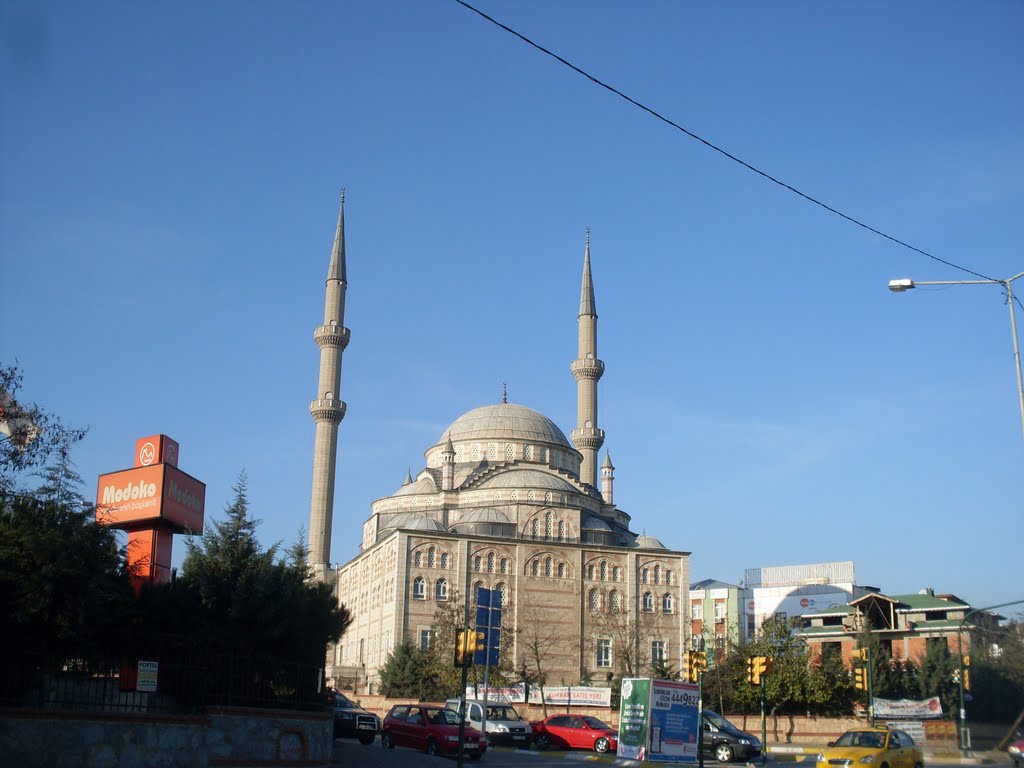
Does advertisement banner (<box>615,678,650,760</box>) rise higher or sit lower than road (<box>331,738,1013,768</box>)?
higher

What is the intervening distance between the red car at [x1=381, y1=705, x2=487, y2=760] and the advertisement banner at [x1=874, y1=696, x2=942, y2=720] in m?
18.2

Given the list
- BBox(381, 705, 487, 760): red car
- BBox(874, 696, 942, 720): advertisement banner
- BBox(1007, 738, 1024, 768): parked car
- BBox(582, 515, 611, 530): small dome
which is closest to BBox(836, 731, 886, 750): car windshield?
BBox(381, 705, 487, 760): red car

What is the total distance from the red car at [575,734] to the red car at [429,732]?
4.29m

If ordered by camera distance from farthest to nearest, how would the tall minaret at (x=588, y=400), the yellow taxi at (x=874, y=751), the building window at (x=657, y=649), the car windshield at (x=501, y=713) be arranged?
1. the tall minaret at (x=588, y=400)
2. the building window at (x=657, y=649)
3. the car windshield at (x=501, y=713)
4. the yellow taxi at (x=874, y=751)

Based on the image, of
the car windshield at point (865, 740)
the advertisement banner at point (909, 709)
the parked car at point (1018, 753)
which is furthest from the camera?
the advertisement banner at point (909, 709)

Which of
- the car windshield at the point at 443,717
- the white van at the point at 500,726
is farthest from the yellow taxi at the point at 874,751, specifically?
the white van at the point at 500,726

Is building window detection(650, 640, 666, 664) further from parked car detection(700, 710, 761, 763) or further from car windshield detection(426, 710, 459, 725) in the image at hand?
car windshield detection(426, 710, 459, 725)

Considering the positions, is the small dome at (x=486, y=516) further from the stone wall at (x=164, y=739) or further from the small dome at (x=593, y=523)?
the stone wall at (x=164, y=739)

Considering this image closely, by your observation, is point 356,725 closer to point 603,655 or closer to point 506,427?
point 603,655

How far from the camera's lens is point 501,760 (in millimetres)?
25766

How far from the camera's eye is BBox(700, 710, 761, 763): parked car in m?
28.0

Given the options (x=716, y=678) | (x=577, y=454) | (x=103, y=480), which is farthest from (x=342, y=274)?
(x=103, y=480)

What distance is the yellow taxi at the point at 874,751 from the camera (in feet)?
64.4

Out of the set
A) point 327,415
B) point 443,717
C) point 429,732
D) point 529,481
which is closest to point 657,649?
point 529,481
